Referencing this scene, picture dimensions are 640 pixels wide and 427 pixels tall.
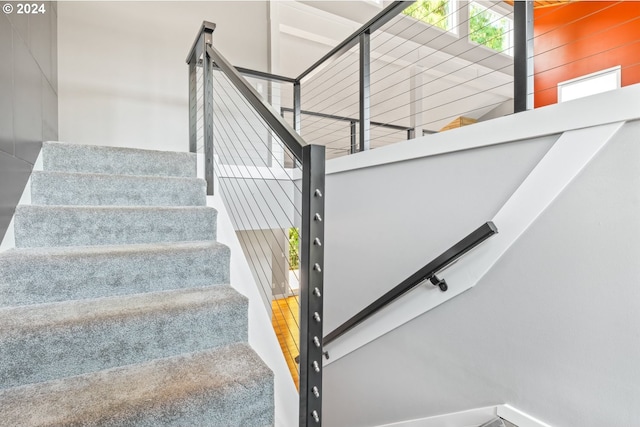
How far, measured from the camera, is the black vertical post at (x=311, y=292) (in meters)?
0.85

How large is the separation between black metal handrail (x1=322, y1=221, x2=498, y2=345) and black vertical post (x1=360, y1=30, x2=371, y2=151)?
91 cm

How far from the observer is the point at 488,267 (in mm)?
1483

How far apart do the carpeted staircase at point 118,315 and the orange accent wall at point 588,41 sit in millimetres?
4369

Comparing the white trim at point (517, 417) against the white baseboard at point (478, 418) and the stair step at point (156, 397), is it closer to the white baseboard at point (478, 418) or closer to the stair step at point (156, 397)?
the white baseboard at point (478, 418)

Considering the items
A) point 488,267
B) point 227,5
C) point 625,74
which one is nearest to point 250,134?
point 227,5

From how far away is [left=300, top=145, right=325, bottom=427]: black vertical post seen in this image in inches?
33.6

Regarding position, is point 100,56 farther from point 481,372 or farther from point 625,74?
point 625,74

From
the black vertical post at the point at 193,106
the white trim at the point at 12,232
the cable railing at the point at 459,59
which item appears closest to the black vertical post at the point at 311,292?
the white trim at the point at 12,232

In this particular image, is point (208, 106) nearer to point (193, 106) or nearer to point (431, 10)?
point (193, 106)

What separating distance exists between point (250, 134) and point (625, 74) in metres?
4.93

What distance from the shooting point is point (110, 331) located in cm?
116

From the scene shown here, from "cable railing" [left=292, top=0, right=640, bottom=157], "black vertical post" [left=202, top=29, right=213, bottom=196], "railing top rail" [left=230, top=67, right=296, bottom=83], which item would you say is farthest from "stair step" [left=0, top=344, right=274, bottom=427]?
"railing top rail" [left=230, top=67, right=296, bottom=83]

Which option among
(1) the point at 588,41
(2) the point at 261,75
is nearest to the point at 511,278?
(2) the point at 261,75

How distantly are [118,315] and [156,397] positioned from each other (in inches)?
13.8
